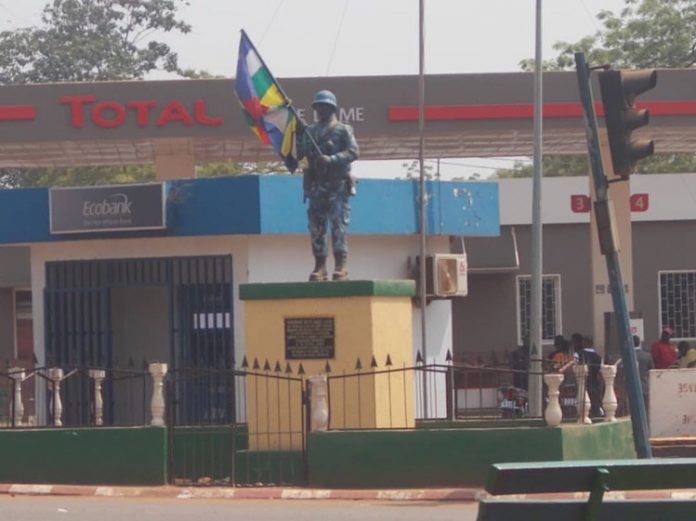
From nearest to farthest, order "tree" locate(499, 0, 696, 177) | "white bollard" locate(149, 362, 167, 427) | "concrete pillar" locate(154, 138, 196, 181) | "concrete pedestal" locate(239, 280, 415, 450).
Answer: "white bollard" locate(149, 362, 167, 427) → "concrete pedestal" locate(239, 280, 415, 450) → "concrete pillar" locate(154, 138, 196, 181) → "tree" locate(499, 0, 696, 177)

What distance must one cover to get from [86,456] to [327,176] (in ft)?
13.8

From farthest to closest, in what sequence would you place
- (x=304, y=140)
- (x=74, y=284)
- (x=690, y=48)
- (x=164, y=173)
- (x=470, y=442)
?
(x=690, y=48) → (x=164, y=173) → (x=74, y=284) → (x=304, y=140) → (x=470, y=442)

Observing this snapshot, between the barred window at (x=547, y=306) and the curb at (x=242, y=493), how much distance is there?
17403 millimetres

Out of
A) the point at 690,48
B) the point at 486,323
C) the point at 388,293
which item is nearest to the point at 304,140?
the point at 388,293

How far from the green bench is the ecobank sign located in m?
13.3

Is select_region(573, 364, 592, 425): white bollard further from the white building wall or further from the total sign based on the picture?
Result: the total sign

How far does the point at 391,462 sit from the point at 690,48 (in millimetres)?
39226

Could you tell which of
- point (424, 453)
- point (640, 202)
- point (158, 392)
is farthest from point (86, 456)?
point (640, 202)

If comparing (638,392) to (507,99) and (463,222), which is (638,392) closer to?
(463,222)

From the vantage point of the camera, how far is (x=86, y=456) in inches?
634

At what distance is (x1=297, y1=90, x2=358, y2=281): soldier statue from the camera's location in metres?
16.5

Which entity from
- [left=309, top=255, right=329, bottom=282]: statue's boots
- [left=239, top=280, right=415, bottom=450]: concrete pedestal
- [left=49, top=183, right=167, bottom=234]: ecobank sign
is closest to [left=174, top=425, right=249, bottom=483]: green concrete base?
[left=239, top=280, right=415, bottom=450]: concrete pedestal

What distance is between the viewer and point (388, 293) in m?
16.6

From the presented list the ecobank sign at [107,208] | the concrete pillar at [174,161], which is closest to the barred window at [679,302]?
the concrete pillar at [174,161]
